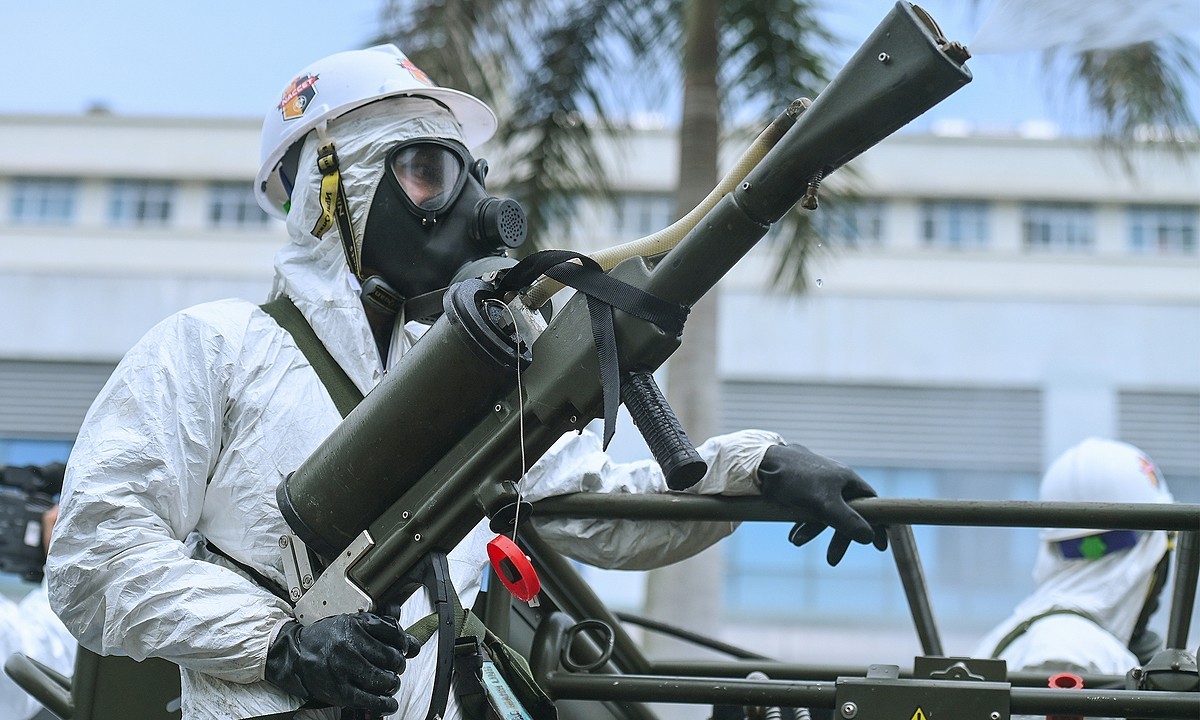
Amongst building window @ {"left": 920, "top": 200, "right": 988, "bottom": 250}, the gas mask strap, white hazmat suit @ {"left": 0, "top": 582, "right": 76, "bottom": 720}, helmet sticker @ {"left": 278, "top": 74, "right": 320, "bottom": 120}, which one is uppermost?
building window @ {"left": 920, "top": 200, "right": 988, "bottom": 250}

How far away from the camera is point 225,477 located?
236 centimetres

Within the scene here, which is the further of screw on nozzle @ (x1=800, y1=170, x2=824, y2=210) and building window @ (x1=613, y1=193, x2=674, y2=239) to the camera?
building window @ (x1=613, y1=193, x2=674, y2=239)

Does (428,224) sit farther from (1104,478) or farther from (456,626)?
(1104,478)

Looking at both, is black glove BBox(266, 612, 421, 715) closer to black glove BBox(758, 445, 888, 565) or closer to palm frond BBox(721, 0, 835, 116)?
black glove BBox(758, 445, 888, 565)

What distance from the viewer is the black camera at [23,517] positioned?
13.5 feet

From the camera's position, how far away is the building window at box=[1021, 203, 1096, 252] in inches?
867

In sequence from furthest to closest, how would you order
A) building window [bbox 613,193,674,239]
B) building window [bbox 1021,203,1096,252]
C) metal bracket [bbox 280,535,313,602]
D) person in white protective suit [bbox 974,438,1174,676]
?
building window [bbox 1021,203,1096,252] → building window [bbox 613,193,674,239] → person in white protective suit [bbox 974,438,1174,676] → metal bracket [bbox 280,535,313,602]

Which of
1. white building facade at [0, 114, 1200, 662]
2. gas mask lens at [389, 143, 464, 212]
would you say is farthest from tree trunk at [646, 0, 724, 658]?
white building facade at [0, 114, 1200, 662]

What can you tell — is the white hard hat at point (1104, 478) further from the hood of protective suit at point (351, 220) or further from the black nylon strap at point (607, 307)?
the black nylon strap at point (607, 307)

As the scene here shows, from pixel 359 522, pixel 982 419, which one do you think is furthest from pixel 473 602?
pixel 982 419

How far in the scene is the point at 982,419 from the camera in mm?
18359

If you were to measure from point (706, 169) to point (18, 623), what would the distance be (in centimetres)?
386

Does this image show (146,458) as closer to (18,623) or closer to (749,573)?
(18,623)

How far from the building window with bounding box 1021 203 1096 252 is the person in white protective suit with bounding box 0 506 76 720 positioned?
65.0 ft
